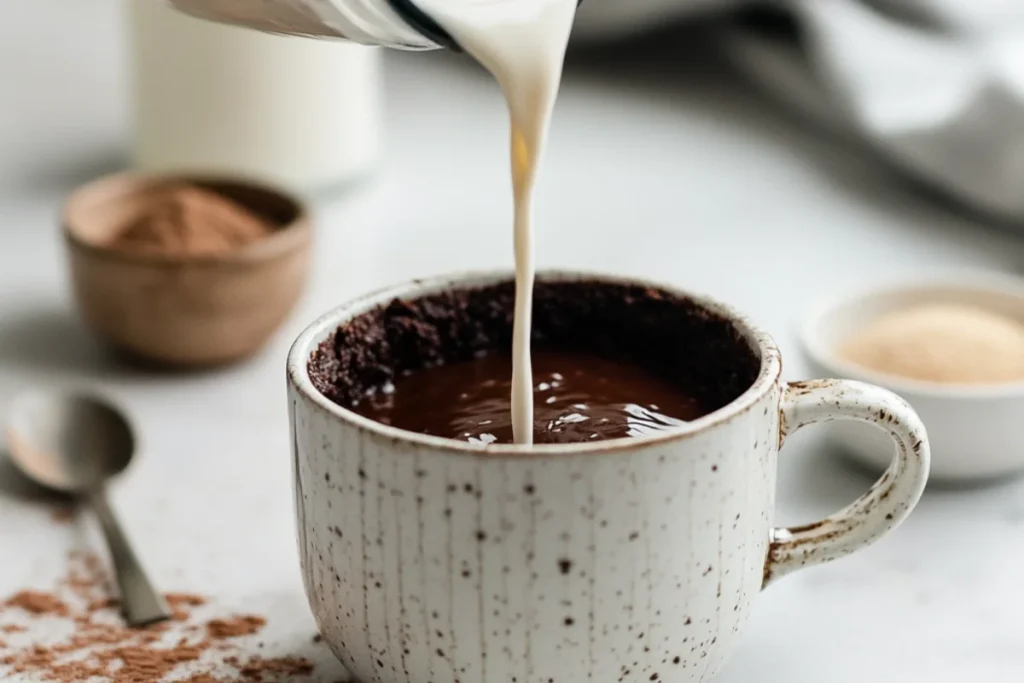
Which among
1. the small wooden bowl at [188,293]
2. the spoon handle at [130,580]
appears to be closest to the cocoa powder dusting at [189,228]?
the small wooden bowl at [188,293]

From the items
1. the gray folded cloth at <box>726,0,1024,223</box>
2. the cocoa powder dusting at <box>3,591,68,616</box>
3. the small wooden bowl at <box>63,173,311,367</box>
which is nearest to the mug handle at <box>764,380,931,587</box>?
the cocoa powder dusting at <box>3,591,68,616</box>

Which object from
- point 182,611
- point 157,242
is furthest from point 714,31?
Answer: point 182,611

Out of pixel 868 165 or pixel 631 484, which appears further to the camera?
pixel 868 165

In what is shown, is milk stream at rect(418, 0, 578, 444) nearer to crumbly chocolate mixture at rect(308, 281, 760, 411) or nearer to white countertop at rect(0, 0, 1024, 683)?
crumbly chocolate mixture at rect(308, 281, 760, 411)

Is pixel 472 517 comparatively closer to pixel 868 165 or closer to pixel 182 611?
pixel 182 611

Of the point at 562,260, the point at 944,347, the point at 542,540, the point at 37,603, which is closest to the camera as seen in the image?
the point at 542,540

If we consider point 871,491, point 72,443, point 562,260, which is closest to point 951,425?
point 871,491

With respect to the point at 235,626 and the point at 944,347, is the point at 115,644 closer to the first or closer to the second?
the point at 235,626
